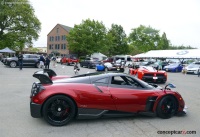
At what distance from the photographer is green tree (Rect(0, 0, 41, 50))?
3716 centimetres

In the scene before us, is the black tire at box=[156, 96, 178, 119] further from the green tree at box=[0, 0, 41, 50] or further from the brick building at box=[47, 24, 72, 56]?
the brick building at box=[47, 24, 72, 56]

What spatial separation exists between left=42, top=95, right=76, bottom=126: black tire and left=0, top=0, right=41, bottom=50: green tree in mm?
37172

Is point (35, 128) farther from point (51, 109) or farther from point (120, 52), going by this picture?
point (120, 52)

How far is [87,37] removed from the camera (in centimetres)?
4812

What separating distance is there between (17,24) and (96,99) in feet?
130

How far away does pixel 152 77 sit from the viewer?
1220 cm

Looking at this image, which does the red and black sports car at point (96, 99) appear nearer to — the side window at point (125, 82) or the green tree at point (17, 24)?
the side window at point (125, 82)

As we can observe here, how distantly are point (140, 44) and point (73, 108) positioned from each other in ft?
198

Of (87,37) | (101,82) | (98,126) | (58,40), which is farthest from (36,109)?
(58,40)

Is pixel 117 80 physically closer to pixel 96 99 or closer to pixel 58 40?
pixel 96 99

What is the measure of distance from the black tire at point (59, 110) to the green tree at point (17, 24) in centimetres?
3717

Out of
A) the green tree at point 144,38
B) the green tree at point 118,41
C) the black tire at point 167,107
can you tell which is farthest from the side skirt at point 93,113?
the green tree at point 144,38

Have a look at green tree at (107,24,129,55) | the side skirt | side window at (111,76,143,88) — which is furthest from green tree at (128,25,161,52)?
the side skirt

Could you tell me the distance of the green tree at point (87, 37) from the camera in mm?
48500
